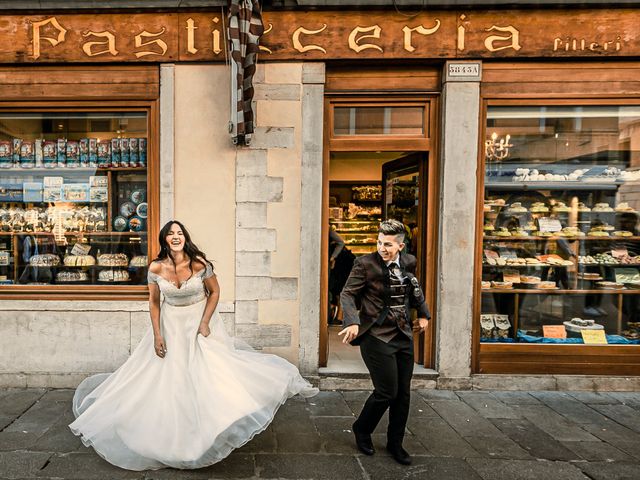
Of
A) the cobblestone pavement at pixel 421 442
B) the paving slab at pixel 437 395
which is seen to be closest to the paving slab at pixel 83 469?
the cobblestone pavement at pixel 421 442

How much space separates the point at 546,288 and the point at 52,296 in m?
6.62

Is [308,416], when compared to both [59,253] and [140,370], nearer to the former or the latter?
[140,370]

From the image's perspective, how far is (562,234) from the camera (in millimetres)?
6309

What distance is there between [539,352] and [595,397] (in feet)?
2.57

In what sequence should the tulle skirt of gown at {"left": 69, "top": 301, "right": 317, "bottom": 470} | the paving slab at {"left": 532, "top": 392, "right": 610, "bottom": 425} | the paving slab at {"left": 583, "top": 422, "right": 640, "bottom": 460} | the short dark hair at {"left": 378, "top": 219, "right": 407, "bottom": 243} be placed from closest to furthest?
1. the tulle skirt of gown at {"left": 69, "top": 301, "right": 317, "bottom": 470}
2. the short dark hair at {"left": 378, "top": 219, "right": 407, "bottom": 243}
3. the paving slab at {"left": 583, "top": 422, "right": 640, "bottom": 460}
4. the paving slab at {"left": 532, "top": 392, "right": 610, "bottom": 425}

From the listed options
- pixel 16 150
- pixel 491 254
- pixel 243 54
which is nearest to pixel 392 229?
pixel 243 54

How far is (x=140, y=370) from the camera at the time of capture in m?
Answer: 4.09

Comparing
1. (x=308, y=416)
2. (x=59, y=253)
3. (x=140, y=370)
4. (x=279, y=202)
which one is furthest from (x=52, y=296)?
(x=308, y=416)

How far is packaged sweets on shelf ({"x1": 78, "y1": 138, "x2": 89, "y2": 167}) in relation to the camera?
20.5ft

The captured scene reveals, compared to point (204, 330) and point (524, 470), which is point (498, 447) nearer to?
point (524, 470)

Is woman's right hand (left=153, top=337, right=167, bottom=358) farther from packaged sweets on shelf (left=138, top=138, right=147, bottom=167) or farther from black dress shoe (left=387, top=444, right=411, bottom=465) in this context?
packaged sweets on shelf (left=138, top=138, right=147, bottom=167)

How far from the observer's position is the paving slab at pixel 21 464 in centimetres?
371

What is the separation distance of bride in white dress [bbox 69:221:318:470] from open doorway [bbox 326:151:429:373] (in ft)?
6.95

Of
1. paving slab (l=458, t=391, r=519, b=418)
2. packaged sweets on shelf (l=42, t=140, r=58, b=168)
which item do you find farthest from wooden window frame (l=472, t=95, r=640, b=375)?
packaged sweets on shelf (l=42, t=140, r=58, b=168)
